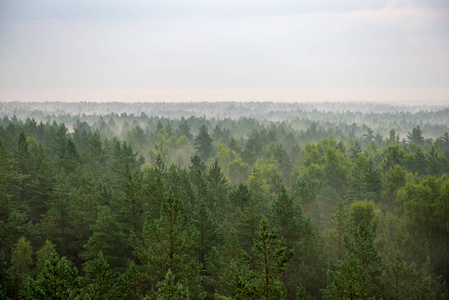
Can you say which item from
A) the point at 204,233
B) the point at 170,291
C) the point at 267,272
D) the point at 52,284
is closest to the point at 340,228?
the point at 204,233

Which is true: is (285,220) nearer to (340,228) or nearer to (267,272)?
(340,228)

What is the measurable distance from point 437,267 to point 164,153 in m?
61.3

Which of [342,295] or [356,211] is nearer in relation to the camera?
[342,295]

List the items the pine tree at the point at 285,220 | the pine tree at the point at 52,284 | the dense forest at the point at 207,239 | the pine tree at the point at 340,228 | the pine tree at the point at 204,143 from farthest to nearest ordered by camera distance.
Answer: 1. the pine tree at the point at 204,143
2. the pine tree at the point at 340,228
3. the pine tree at the point at 285,220
4. the dense forest at the point at 207,239
5. the pine tree at the point at 52,284

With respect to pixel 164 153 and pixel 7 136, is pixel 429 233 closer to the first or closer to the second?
pixel 164 153

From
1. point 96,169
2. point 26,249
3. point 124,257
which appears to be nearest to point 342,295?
point 124,257

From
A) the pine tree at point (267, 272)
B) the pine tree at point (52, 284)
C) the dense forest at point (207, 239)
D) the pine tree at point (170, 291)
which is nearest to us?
the pine tree at point (52, 284)

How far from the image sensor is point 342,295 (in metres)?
18.5

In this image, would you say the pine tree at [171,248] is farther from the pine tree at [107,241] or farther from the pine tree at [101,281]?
the pine tree at [107,241]

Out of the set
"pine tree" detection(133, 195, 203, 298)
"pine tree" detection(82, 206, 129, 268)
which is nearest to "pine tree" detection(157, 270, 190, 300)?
"pine tree" detection(133, 195, 203, 298)

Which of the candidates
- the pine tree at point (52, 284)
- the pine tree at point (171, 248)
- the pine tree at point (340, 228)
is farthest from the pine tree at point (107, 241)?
the pine tree at point (340, 228)

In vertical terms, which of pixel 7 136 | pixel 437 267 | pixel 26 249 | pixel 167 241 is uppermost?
pixel 7 136

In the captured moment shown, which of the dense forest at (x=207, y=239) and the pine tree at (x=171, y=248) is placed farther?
the pine tree at (x=171, y=248)

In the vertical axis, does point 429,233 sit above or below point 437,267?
above
